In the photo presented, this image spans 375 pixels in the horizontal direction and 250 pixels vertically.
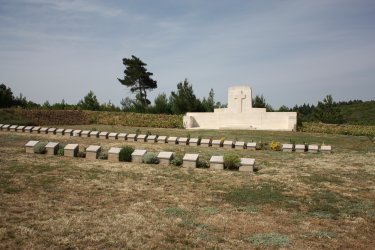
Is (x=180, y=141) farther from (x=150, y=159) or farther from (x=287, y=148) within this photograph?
(x=150, y=159)

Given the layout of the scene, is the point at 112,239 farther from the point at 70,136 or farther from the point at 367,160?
the point at 70,136

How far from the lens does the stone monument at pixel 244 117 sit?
35656mm

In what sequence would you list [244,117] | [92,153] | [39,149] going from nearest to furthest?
1. [92,153]
2. [39,149]
3. [244,117]

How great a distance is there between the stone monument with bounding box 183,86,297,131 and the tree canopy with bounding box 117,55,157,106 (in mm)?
22371

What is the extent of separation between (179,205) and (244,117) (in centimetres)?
2718

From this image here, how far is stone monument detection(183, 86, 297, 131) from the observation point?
3566cm

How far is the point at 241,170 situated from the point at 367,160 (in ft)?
25.0

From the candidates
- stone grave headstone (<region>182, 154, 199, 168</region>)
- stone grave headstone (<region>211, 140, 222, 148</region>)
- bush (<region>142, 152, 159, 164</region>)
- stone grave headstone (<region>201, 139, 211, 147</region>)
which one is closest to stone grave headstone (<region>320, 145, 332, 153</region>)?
stone grave headstone (<region>211, 140, 222, 148</region>)

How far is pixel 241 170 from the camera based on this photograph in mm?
15609

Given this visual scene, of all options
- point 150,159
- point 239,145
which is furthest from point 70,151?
point 239,145

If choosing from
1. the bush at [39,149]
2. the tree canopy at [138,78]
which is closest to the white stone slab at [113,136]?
the bush at [39,149]

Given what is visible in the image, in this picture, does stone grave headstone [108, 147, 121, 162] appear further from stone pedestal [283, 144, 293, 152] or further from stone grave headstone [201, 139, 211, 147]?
stone pedestal [283, 144, 293, 152]

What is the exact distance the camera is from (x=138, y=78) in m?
58.1

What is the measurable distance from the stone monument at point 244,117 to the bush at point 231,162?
20.1 meters
